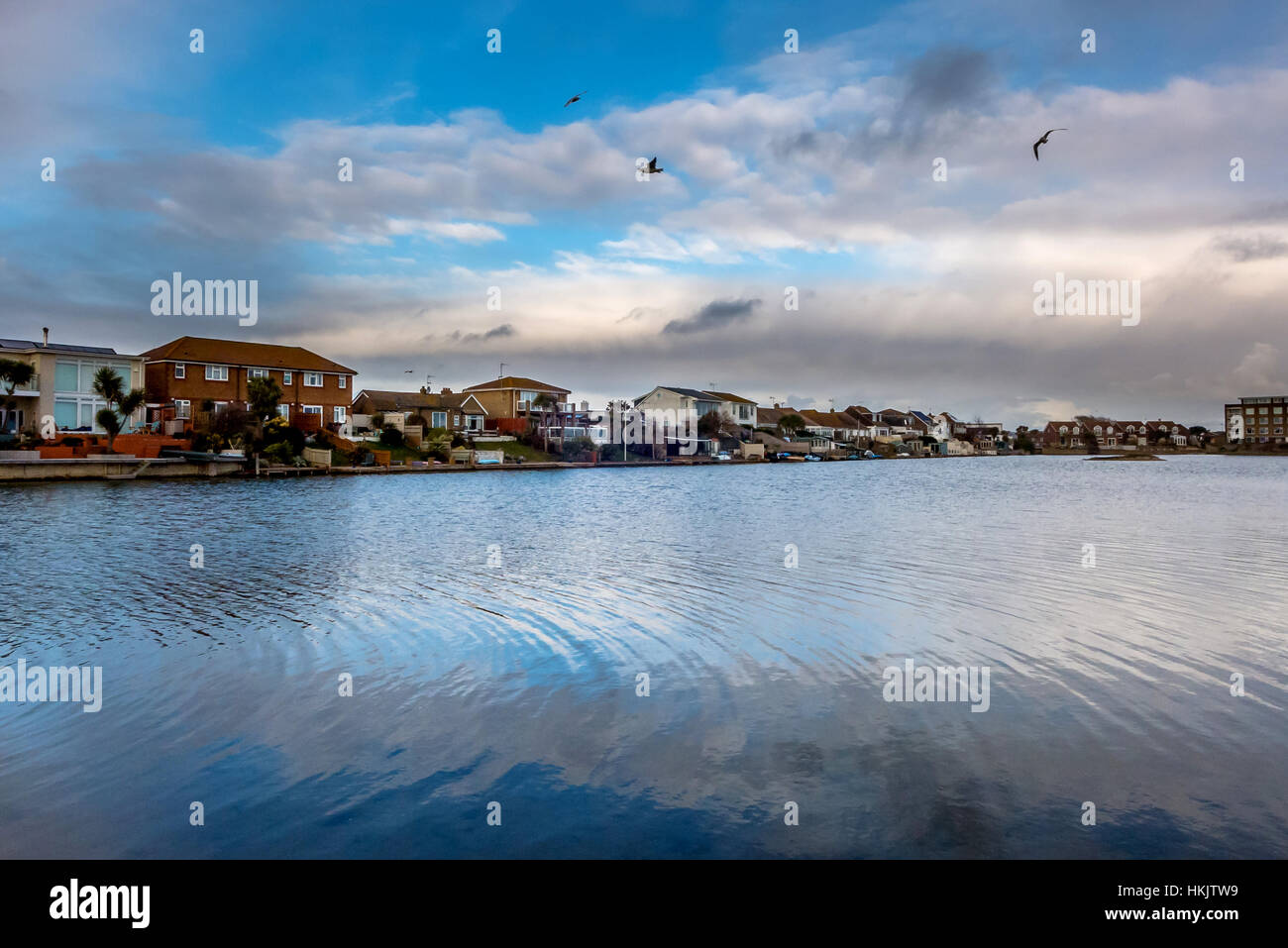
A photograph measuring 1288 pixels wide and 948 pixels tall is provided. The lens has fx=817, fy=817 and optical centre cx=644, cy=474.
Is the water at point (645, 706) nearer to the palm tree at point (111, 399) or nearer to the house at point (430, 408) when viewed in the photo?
the palm tree at point (111, 399)

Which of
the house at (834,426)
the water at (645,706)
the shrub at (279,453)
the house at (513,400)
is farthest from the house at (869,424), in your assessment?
the water at (645,706)

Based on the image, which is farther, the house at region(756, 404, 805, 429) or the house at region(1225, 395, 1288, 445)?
the house at region(1225, 395, 1288, 445)

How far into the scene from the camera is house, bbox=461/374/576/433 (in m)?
99.0

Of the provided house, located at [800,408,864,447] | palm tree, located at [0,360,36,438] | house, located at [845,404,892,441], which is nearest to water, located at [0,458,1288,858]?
palm tree, located at [0,360,36,438]

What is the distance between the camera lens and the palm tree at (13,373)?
5141 cm

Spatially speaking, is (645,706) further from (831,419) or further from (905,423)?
(905,423)

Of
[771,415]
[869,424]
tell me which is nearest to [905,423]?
[869,424]

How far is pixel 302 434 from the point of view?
6325cm

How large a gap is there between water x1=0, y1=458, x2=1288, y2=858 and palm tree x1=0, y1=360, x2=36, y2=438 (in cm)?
4120

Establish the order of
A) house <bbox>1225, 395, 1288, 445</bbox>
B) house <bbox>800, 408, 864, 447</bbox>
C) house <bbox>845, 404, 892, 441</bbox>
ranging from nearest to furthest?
house <bbox>800, 408, 864, 447</bbox>
house <bbox>845, 404, 892, 441</bbox>
house <bbox>1225, 395, 1288, 445</bbox>

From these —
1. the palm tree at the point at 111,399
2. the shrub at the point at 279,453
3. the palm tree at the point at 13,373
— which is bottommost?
the shrub at the point at 279,453

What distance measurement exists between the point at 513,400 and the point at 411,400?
14553 millimetres

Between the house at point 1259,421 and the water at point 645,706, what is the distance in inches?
8427

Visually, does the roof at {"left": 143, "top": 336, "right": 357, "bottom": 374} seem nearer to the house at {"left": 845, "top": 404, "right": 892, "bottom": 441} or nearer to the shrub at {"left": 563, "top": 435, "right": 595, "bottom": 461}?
the shrub at {"left": 563, "top": 435, "right": 595, "bottom": 461}
